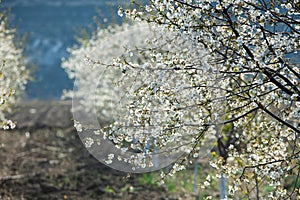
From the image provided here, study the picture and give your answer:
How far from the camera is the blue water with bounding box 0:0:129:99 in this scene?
106 meters

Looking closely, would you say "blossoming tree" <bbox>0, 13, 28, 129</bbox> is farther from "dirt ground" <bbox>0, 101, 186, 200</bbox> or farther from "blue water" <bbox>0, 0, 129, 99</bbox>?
"blue water" <bbox>0, 0, 129, 99</bbox>

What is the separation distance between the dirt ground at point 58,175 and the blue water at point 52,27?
74.6 meters

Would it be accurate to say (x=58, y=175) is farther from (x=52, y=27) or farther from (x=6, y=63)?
(x=52, y=27)

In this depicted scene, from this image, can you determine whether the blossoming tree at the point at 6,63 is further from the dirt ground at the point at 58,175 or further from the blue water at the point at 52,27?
the blue water at the point at 52,27

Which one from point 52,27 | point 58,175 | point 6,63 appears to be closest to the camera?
point 58,175

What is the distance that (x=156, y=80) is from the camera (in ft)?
17.8

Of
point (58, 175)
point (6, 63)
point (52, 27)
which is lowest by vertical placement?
point (58, 175)

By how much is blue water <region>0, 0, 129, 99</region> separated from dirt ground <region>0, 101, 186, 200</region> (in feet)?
245

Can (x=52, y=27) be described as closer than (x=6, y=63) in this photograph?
No

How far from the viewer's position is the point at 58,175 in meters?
14.5

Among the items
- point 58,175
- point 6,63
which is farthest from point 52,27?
point 58,175

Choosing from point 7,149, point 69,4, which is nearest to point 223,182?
point 7,149

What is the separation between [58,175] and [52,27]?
12232 cm

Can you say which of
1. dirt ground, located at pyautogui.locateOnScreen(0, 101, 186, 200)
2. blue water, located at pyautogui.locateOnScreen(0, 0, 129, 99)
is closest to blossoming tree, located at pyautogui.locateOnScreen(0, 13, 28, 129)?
dirt ground, located at pyautogui.locateOnScreen(0, 101, 186, 200)
